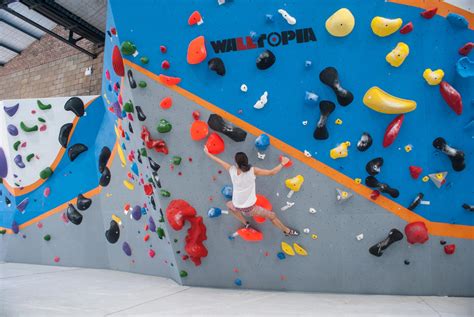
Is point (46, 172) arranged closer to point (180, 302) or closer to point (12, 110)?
point (12, 110)

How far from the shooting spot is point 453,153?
2943 mm

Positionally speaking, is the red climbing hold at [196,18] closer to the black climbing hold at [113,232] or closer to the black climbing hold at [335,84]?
the black climbing hold at [335,84]

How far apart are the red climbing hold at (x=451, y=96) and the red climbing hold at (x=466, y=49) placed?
0.25 m

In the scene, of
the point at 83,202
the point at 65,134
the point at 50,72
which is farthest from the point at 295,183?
the point at 50,72

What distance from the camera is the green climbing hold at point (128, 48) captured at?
325 cm

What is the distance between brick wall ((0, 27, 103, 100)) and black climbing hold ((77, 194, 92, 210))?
9.41 ft

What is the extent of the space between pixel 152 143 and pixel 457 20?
8.86 feet

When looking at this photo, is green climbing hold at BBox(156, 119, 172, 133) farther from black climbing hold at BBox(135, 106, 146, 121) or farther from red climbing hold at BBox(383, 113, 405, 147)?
red climbing hold at BBox(383, 113, 405, 147)

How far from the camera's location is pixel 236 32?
3.15 meters

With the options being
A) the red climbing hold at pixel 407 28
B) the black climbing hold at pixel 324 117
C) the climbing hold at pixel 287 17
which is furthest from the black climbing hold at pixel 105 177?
the red climbing hold at pixel 407 28

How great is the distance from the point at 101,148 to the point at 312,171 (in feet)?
9.08

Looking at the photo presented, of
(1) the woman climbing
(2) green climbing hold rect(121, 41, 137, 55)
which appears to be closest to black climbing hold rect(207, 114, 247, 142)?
(1) the woman climbing

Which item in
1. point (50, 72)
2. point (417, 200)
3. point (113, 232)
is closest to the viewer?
point (417, 200)

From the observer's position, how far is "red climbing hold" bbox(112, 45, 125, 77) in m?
3.48
